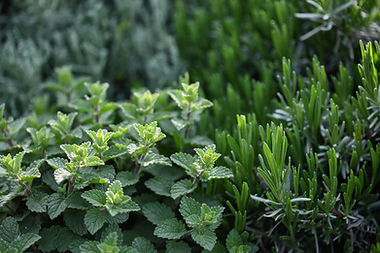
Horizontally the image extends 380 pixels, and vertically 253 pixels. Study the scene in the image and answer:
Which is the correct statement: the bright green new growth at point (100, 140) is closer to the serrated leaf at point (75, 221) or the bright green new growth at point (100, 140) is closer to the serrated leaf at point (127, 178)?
the serrated leaf at point (127, 178)

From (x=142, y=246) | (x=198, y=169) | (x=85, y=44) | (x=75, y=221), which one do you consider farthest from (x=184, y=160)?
(x=85, y=44)

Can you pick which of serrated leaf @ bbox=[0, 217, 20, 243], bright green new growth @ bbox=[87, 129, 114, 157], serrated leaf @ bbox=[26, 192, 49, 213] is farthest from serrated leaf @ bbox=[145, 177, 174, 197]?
serrated leaf @ bbox=[0, 217, 20, 243]

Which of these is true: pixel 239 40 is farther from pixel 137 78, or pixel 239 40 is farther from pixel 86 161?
pixel 86 161

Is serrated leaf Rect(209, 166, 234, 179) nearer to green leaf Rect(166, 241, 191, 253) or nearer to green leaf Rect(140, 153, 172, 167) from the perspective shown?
green leaf Rect(140, 153, 172, 167)

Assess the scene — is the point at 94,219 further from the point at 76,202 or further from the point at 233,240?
Result: the point at 233,240

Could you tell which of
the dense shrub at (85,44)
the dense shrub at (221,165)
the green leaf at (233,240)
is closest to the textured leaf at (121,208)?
the dense shrub at (221,165)
